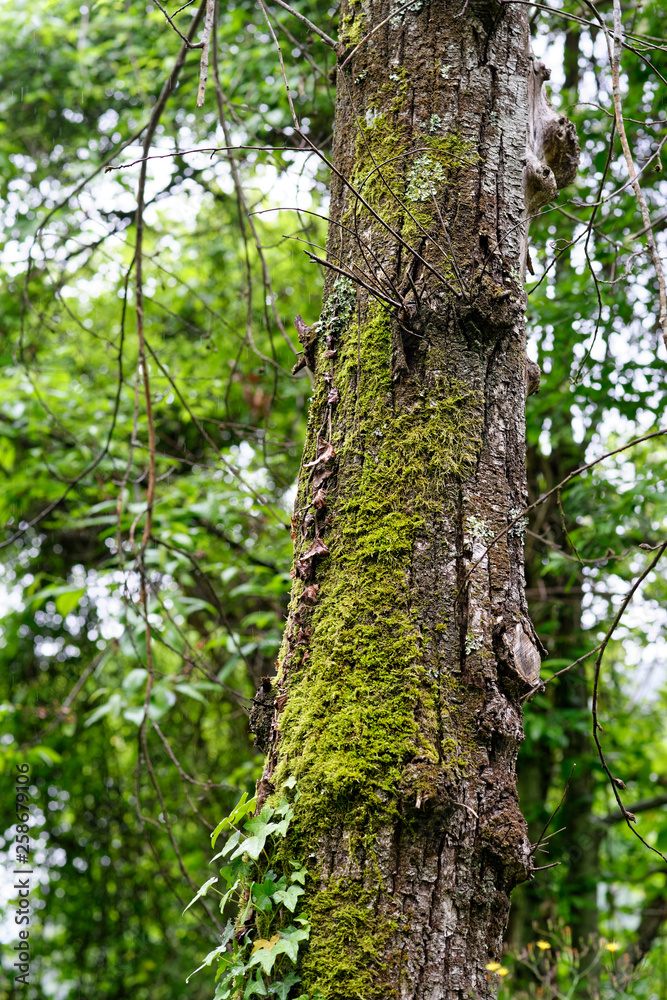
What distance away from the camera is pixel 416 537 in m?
1.27

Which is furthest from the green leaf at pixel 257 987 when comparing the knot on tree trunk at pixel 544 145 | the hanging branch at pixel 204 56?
the knot on tree trunk at pixel 544 145

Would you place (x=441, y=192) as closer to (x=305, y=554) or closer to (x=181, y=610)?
(x=305, y=554)

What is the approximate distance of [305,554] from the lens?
1.39m

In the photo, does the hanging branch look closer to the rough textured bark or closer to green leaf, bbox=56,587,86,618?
the rough textured bark

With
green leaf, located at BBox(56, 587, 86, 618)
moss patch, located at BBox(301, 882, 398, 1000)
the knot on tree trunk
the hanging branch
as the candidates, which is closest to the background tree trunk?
moss patch, located at BBox(301, 882, 398, 1000)

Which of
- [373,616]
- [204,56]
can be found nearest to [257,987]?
[373,616]

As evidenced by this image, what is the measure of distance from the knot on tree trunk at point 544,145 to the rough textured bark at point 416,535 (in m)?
0.10

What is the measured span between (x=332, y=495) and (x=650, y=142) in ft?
9.00

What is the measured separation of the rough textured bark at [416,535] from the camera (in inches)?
44.2

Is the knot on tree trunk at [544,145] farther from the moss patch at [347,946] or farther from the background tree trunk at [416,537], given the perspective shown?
the moss patch at [347,946]

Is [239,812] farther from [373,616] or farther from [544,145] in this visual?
[544,145]

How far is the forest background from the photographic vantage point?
2928mm

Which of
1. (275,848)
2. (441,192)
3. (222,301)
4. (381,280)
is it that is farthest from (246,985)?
(222,301)

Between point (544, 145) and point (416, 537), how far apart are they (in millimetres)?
1089
